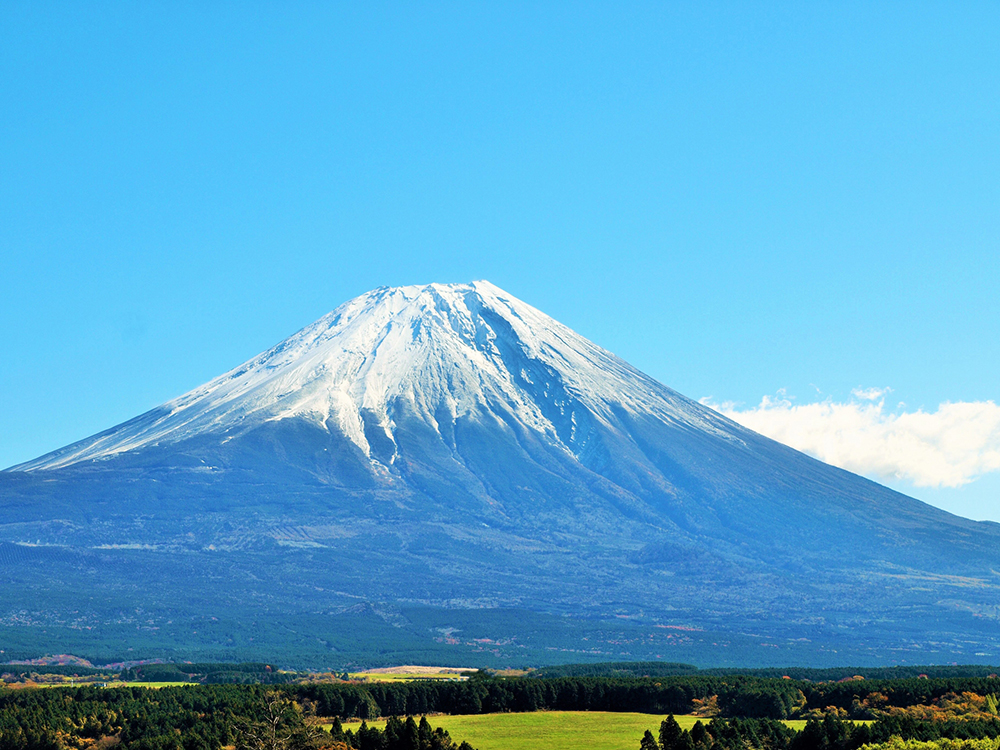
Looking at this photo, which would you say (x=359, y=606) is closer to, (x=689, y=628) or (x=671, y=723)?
(x=689, y=628)

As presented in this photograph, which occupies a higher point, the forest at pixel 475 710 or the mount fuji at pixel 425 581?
the mount fuji at pixel 425 581

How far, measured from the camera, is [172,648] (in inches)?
5133

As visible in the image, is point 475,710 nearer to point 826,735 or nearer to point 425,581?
point 826,735

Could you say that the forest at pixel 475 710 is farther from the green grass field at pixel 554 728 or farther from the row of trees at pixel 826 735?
the green grass field at pixel 554 728

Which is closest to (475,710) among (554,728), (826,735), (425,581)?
(554,728)

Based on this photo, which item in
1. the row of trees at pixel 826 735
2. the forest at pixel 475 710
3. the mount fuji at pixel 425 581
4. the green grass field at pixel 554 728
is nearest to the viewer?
the row of trees at pixel 826 735

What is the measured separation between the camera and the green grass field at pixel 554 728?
56812mm

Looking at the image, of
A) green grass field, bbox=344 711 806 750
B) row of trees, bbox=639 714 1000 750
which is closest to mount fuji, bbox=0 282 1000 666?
green grass field, bbox=344 711 806 750

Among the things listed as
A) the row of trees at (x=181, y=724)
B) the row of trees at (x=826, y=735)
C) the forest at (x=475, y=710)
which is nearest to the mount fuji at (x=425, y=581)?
the forest at (x=475, y=710)

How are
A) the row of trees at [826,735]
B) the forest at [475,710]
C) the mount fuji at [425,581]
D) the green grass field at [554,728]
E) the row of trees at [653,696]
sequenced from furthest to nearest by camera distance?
the mount fuji at [425,581] < the row of trees at [653,696] < the green grass field at [554,728] < the forest at [475,710] < the row of trees at [826,735]

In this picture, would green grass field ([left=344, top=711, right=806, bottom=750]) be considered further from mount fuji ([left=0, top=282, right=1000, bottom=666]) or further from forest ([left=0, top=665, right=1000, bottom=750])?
mount fuji ([left=0, top=282, right=1000, bottom=666])

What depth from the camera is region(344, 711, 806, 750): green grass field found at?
56.8m

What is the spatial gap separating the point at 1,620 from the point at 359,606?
42.1 m

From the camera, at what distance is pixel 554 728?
206ft
